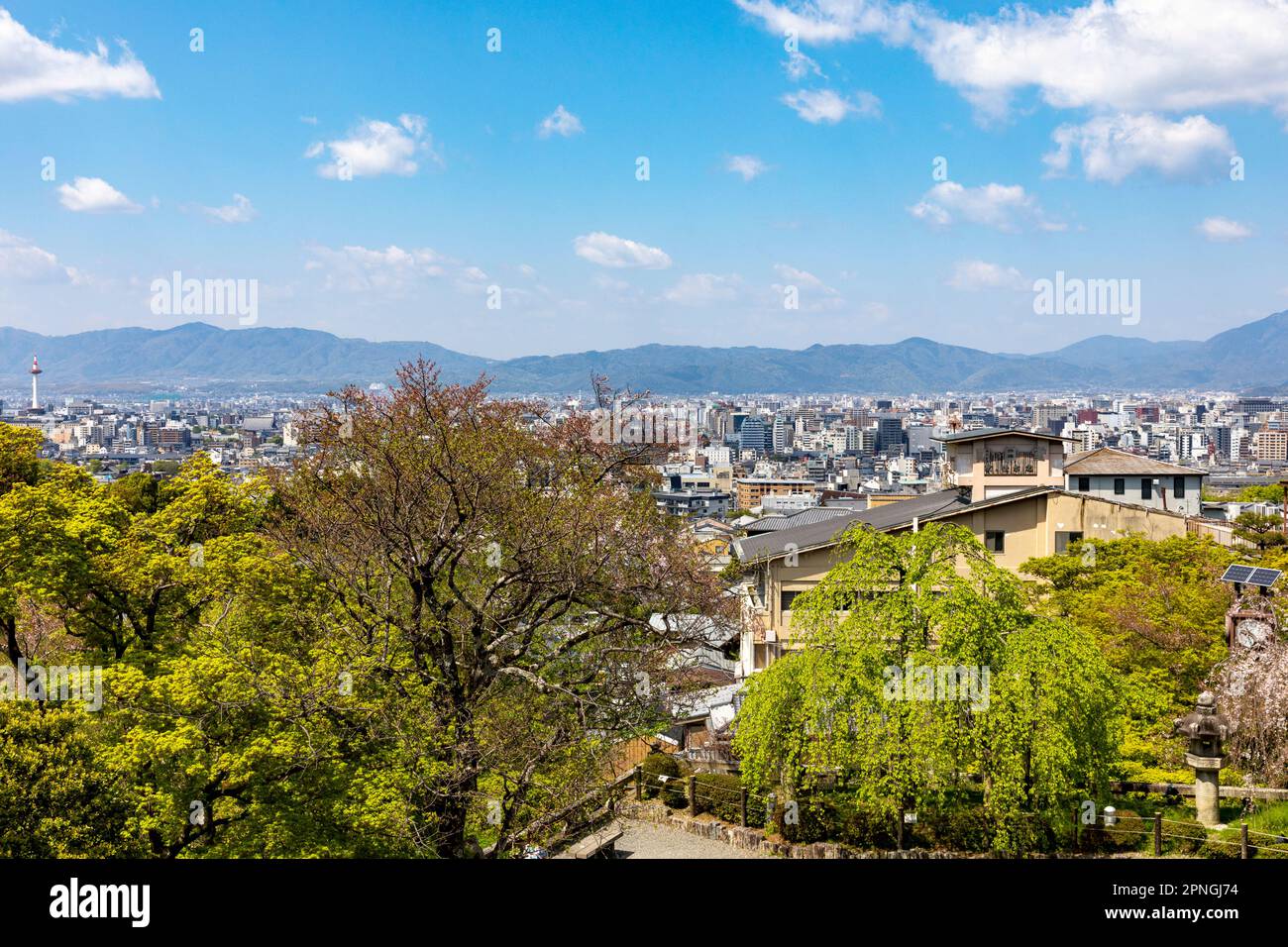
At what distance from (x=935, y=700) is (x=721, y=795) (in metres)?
3.73

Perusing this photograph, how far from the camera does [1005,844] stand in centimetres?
1035

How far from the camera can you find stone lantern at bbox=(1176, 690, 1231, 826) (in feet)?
34.7

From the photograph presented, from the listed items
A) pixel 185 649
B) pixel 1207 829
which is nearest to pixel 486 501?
pixel 185 649

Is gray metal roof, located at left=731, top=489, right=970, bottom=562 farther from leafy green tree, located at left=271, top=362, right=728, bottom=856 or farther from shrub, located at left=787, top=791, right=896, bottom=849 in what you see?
shrub, located at left=787, top=791, right=896, bottom=849

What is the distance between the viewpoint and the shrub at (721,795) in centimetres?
1302

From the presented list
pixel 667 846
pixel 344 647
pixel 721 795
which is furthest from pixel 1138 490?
pixel 344 647

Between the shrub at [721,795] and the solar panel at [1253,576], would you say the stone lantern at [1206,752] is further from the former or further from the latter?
the shrub at [721,795]

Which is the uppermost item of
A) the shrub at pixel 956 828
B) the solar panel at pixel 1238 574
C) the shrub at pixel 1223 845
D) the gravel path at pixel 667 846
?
the solar panel at pixel 1238 574

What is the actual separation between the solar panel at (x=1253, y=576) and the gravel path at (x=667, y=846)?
282 inches

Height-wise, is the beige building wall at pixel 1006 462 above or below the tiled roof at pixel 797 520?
above

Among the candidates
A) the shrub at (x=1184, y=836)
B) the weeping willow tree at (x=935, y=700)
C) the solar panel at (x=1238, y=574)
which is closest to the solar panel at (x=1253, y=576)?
the solar panel at (x=1238, y=574)
